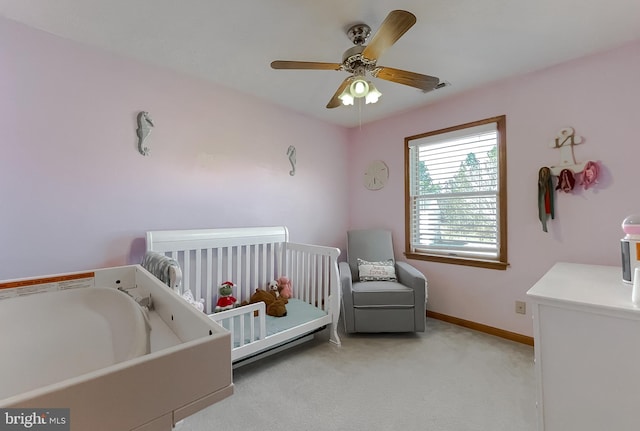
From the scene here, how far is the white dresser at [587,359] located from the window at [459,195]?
1404 mm

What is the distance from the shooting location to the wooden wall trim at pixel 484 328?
2381 millimetres

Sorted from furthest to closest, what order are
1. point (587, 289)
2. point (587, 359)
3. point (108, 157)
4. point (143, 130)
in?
point (143, 130) < point (108, 157) < point (587, 289) < point (587, 359)

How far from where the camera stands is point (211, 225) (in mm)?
2467

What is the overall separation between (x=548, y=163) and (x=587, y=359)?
5.62ft

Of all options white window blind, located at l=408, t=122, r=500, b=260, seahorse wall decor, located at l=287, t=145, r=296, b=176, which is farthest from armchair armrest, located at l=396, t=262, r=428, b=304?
seahorse wall decor, located at l=287, t=145, r=296, b=176

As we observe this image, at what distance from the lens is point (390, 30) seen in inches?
51.4

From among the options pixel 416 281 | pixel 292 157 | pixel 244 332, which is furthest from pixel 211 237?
pixel 416 281

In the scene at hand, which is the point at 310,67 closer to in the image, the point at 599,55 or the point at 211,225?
the point at 211,225

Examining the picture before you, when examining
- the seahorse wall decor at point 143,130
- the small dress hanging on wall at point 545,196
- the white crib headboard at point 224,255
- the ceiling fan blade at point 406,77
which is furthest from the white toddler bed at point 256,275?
the small dress hanging on wall at point 545,196

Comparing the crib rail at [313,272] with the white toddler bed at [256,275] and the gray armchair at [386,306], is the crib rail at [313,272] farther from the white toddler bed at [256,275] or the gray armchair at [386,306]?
the gray armchair at [386,306]

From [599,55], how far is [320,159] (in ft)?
8.18

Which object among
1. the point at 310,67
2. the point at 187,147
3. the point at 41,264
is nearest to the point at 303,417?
the point at 41,264

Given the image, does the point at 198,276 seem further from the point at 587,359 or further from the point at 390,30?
the point at 587,359

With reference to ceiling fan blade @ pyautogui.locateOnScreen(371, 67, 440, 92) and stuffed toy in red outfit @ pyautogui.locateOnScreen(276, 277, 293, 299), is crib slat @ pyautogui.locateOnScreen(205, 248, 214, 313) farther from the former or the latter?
ceiling fan blade @ pyautogui.locateOnScreen(371, 67, 440, 92)
